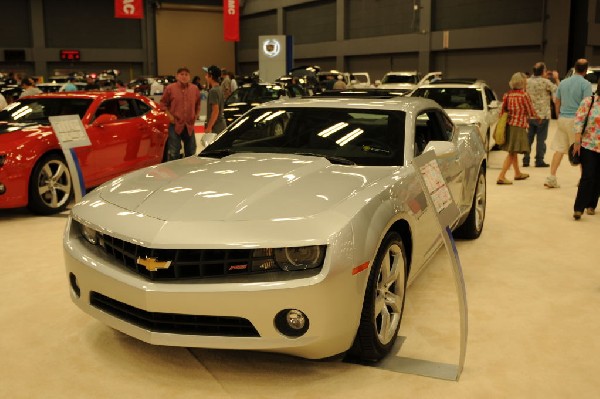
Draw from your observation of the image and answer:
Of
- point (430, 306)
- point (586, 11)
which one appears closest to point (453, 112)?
point (430, 306)

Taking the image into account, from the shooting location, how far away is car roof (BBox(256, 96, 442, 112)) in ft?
15.6

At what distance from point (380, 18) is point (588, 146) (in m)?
26.3

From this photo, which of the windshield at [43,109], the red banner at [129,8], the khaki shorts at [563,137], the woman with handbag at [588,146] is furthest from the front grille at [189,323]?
the red banner at [129,8]

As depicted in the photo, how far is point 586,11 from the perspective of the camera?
23469 mm

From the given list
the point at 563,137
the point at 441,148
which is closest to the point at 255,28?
the point at 563,137

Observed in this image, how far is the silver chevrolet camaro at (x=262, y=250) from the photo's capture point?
311 centimetres

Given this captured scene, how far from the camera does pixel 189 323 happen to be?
3.22 m

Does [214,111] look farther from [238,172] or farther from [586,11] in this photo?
[586,11]

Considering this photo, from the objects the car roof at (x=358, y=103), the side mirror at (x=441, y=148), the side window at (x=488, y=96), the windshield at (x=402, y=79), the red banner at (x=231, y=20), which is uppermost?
the red banner at (x=231, y=20)

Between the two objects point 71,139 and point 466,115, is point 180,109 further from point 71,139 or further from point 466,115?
point 466,115

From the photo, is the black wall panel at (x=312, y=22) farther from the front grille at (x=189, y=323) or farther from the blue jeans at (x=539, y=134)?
the front grille at (x=189, y=323)

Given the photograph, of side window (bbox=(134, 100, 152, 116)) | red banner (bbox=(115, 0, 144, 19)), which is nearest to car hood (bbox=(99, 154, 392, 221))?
side window (bbox=(134, 100, 152, 116))

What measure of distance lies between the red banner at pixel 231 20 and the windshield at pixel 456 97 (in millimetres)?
17804

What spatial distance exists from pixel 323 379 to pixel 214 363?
0.63 m
